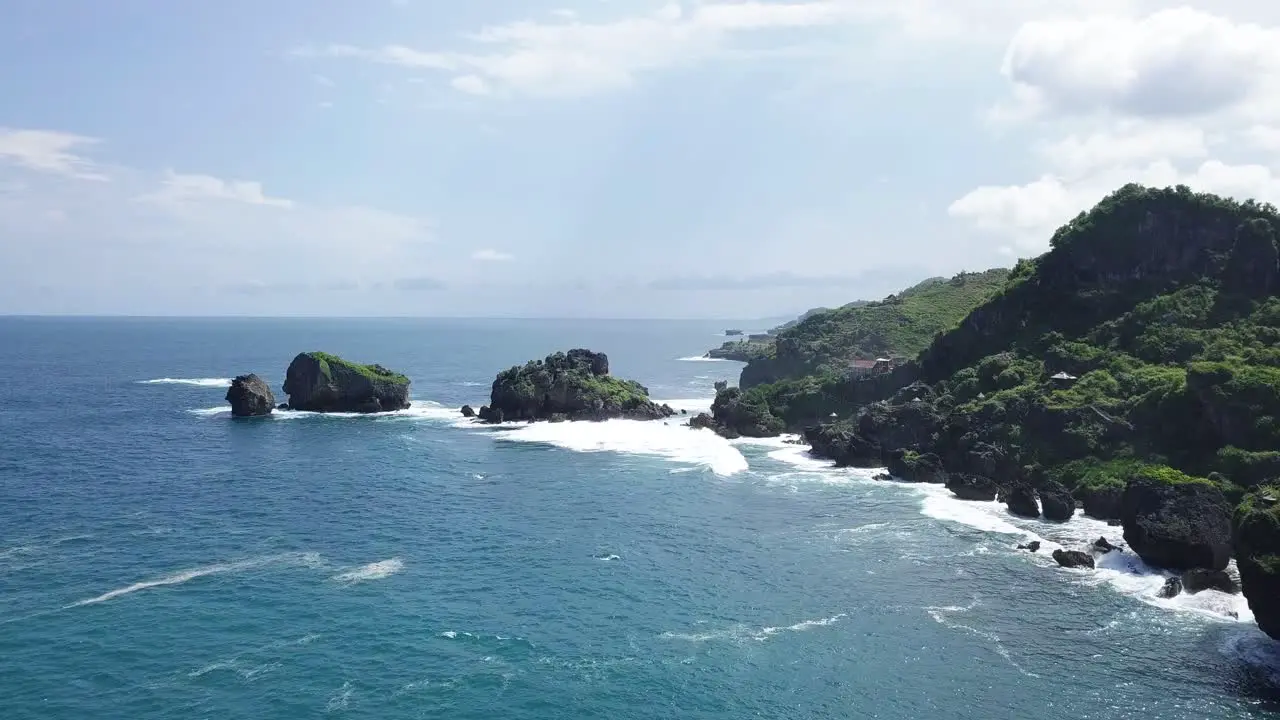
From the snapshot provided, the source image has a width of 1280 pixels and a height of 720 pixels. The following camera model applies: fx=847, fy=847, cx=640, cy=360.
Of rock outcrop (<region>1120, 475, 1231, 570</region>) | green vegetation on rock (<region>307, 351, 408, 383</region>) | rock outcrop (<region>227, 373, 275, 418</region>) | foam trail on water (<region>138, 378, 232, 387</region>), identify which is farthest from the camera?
foam trail on water (<region>138, 378, 232, 387</region>)

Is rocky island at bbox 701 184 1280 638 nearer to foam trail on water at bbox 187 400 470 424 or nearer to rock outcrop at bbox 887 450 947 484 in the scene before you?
rock outcrop at bbox 887 450 947 484

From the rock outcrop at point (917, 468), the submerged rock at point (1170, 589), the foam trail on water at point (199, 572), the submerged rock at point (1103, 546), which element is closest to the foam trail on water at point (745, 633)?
the submerged rock at point (1170, 589)

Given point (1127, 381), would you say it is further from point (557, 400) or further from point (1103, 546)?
point (557, 400)

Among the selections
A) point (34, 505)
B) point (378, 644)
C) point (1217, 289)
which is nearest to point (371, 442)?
point (34, 505)

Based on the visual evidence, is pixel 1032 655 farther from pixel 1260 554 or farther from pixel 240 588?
pixel 240 588

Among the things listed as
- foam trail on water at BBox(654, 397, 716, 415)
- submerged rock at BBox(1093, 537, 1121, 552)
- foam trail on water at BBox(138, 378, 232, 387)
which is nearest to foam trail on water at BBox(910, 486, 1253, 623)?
submerged rock at BBox(1093, 537, 1121, 552)

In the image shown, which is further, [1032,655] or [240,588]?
[240,588]
